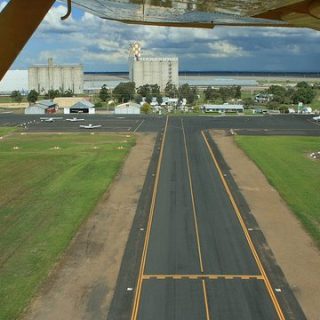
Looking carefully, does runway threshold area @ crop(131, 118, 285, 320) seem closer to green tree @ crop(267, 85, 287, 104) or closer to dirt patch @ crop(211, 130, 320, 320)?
dirt patch @ crop(211, 130, 320, 320)

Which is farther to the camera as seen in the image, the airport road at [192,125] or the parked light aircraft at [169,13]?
the airport road at [192,125]

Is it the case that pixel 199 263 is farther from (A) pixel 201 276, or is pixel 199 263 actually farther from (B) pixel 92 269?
(B) pixel 92 269

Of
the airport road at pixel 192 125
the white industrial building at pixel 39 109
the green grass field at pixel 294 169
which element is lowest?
the green grass field at pixel 294 169

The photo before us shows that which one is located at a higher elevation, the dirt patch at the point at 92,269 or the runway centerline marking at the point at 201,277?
the runway centerline marking at the point at 201,277

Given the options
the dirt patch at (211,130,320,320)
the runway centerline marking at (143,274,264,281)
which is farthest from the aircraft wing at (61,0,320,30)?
the runway centerline marking at (143,274,264,281)

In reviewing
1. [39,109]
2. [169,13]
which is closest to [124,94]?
Result: [39,109]

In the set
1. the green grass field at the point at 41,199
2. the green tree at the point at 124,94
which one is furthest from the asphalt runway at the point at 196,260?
the green tree at the point at 124,94

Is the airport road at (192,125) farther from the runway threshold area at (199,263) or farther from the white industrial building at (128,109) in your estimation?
the runway threshold area at (199,263)

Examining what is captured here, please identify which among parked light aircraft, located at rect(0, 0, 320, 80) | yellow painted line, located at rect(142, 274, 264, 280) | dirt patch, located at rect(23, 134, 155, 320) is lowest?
dirt patch, located at rect(23, 134, 155, 320)
